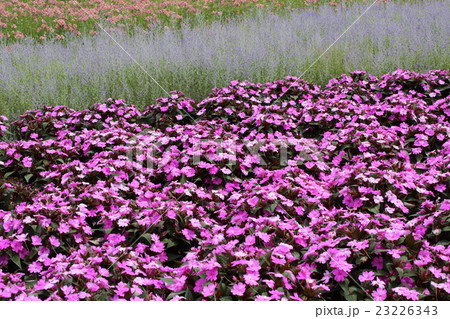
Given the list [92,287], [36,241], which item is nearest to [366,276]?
→ [92,287]

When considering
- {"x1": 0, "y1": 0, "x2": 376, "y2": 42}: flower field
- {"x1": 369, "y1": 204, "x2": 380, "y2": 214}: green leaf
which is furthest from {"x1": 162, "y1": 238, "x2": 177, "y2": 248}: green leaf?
{"x1": 0, "y1": 0, "x2": 376, "y2": 42}: flower field

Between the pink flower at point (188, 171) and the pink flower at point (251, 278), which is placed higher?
the pink flower at point (188, 171)

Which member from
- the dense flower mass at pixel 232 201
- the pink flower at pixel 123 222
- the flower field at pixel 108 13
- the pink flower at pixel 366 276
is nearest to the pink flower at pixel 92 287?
the dense flower mass at pixel 232 201

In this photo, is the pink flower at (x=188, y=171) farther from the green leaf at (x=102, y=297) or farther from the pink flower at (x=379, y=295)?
the pink flower at (x=379, y=295)

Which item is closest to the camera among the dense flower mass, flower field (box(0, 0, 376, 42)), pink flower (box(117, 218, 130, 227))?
the dense flower mass

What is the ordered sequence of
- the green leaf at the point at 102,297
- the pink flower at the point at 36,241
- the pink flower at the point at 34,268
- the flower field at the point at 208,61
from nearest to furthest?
the green leaf at the point at 102,297 < the pink flower at the point at 34,268 < the pink flower at the point at 36,241 < the flower field at the point at 208,61

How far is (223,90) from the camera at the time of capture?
17.7 ft

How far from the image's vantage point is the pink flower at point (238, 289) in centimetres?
219

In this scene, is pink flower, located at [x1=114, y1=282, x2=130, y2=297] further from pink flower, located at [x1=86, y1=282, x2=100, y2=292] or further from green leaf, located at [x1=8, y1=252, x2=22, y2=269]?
green leaf, located at [x1=8, y1=252, x2=22, y2=269]

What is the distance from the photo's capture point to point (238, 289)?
2211 millimetres

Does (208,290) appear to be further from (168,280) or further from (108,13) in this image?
(108,13)

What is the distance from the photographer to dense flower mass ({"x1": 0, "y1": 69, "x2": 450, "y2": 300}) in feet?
7.77

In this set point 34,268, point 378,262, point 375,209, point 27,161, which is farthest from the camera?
point 27,161

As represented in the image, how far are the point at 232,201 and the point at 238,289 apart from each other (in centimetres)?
→ 128
